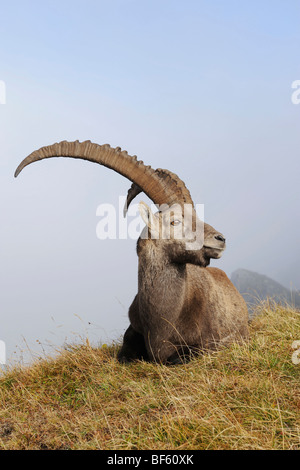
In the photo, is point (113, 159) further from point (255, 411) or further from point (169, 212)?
point (255, 411)

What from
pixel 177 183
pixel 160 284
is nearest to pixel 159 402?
pixel 160 284

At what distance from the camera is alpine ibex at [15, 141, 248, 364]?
7.07 m

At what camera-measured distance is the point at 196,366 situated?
7.05 m

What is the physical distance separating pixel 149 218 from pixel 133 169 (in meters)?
0.97

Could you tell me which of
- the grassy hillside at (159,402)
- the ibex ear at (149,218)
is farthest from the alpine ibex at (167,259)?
the grassy hillside at (159,402)

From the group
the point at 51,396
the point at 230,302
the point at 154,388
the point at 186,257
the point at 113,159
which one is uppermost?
the point at 113,159

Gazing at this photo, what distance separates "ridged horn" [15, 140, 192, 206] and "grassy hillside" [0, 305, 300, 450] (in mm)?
2811

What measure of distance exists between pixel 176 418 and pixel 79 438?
122 centimetres

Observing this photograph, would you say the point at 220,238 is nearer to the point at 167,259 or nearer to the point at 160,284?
the point at 167,259

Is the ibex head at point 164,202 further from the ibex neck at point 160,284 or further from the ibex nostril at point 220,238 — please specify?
the ibex neck at point 160,284

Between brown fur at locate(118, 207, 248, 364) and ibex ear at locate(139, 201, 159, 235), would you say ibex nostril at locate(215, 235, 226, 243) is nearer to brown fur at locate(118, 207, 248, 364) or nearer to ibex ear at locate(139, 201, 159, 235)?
brown fur at locate(118, 207, 248, 364)
